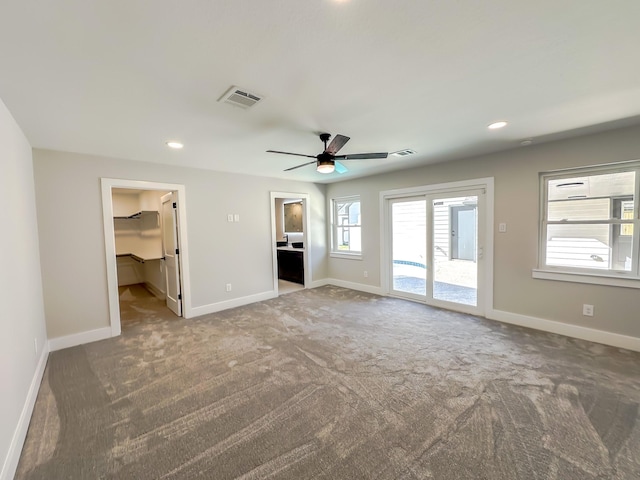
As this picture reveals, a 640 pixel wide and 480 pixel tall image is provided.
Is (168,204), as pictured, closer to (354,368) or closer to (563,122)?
(354,368)

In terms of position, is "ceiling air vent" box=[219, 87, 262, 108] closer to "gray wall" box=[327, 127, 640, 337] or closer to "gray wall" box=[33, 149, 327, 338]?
"gray wall" box=[33, 149, 327, 338]

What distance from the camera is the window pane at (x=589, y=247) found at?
10.1ft

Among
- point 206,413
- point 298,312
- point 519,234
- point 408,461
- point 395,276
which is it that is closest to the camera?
point 408,461

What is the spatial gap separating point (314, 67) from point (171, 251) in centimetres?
397

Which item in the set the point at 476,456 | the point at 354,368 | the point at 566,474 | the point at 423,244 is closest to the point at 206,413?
the point at 354,368

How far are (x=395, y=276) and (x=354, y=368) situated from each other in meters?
2.88

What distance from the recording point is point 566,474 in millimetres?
1507

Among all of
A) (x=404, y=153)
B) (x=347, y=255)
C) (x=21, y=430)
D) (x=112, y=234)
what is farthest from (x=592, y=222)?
(x=112, y=234)

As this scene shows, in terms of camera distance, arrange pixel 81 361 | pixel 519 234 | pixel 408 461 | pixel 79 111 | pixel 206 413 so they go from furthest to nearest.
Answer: pixel 519 234, pixel 81 361, pixel 79 111, pixel 206 413, pixel 408 461

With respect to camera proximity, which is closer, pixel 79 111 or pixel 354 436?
pixel 354 436

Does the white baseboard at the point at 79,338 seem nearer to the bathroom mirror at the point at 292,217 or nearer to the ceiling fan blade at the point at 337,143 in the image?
the ceiling fan blade at the point at 337,143

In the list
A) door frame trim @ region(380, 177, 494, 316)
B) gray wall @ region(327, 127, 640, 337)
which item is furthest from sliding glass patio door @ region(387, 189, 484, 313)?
gray wall @ region(327, 127, 640, 337)

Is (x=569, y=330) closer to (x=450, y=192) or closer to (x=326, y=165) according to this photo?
(x=450, y=192)

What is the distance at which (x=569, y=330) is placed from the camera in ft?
10.9
